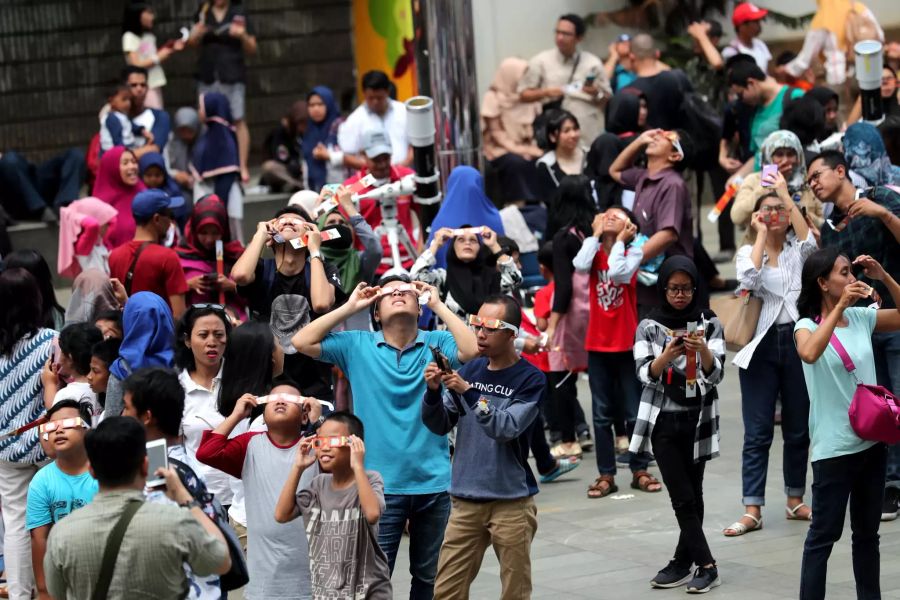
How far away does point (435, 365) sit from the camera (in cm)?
631

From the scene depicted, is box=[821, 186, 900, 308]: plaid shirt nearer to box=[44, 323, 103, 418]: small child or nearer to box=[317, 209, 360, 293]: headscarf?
box=[317, 209, 360, 293]: headscarf

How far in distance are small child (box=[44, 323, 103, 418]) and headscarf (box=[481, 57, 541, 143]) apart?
7.94m

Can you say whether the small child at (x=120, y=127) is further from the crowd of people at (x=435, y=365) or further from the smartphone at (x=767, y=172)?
the smartphone at (x=767, y=172)

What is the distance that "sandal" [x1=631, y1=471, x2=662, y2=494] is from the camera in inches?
366

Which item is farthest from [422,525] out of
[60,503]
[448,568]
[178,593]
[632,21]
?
[632,21]

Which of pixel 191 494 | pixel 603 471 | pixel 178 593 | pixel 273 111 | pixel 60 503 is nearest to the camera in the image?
pixel 178 593

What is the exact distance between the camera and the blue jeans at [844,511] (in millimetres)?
6660

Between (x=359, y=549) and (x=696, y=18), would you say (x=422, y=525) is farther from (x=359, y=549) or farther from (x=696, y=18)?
(x=696, y=18)

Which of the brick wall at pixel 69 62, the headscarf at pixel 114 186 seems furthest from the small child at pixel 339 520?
the brick wall at pixel 69 62

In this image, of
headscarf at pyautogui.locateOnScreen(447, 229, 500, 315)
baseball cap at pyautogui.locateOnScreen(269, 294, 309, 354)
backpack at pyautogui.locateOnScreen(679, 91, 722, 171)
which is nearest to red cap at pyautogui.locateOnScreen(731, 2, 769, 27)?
backpack at pyautogui.locateOnScreen(679, 91, 722, 171)

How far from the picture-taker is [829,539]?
21.9 ft

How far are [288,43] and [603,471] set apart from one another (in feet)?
34.0

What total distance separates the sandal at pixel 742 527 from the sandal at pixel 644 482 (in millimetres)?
859

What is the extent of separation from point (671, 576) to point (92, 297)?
351 cm
